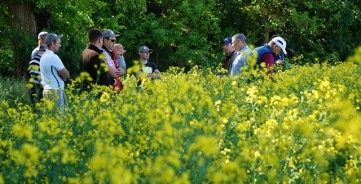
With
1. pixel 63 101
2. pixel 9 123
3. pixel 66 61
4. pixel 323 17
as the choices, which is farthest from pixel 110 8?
pixel 9 123

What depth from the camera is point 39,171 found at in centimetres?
458

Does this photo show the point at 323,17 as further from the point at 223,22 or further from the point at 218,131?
the point at 218,131

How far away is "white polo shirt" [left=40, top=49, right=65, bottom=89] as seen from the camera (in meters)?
8.68

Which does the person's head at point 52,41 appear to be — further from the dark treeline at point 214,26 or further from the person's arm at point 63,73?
the dark treeline at point 214,26

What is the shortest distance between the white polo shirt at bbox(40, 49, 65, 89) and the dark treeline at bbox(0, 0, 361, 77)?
439 inches

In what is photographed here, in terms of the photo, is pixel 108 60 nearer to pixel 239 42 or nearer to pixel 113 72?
pixel 113 72

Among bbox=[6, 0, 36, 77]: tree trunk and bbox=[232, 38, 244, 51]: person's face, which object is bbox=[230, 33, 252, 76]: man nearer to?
bbox=[232, 38, 244, 51]: person's face

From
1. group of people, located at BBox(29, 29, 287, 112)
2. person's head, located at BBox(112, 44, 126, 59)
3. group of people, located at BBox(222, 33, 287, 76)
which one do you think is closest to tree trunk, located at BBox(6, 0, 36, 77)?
group of people, located at BBox(29, 29, 287, 112)

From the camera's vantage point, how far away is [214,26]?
30156 millimetres

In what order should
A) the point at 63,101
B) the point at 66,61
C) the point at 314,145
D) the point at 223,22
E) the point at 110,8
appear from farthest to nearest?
the point at 223,22 → the point at 110,8 → the point at 66,61 → the point at 63,101 → the point at 314,145

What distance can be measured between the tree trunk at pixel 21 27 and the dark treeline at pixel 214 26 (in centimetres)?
185

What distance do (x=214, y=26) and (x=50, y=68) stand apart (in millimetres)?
21765

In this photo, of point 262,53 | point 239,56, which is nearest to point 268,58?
point 262,53

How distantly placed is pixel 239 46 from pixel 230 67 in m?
0.48
